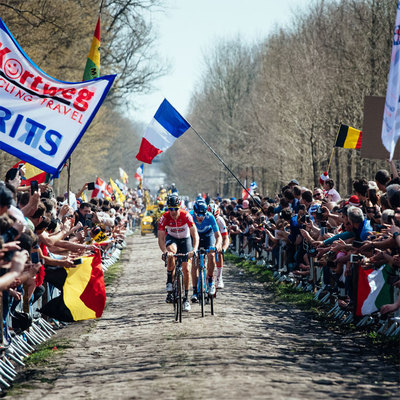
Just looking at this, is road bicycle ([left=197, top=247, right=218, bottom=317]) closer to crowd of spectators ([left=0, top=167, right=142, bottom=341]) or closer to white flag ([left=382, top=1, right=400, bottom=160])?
crowd of spectators ([left=0, top=167, right=142, bottom=341])

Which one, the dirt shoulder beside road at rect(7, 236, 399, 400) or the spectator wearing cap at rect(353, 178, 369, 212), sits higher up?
the spectator wearing cap at rect(353, 178, 369, 212)

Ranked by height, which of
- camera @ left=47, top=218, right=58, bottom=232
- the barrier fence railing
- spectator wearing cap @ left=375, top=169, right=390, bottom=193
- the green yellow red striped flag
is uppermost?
the green yellow red striped flag

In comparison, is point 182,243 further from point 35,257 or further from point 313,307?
point 35,257

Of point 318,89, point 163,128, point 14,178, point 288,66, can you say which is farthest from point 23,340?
point 288,66

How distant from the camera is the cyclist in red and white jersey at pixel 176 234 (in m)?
13.9

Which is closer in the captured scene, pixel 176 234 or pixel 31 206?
pixel 31 206

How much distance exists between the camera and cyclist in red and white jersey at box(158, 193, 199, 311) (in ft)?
45.5

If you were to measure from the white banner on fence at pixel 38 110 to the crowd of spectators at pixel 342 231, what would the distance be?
3972 mm

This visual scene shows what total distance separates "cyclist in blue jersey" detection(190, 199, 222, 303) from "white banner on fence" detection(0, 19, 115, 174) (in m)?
3.06

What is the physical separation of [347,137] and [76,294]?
1175 centimetres

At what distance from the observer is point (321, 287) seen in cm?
1532

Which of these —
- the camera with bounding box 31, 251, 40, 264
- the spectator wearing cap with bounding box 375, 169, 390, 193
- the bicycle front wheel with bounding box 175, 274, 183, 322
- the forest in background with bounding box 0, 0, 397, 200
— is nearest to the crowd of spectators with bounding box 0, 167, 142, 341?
the camera with bounding box 31, 251, 40, 264

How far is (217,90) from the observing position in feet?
235

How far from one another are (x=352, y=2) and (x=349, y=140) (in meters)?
13.5
